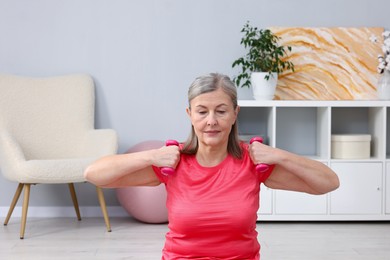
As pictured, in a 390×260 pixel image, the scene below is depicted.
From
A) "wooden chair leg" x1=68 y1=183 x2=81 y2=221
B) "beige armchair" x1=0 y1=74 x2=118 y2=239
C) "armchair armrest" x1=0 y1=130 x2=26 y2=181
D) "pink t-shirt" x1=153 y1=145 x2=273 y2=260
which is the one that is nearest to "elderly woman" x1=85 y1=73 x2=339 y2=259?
"pink t-shirt" x1=153 y1=145 x2=273 y2=260

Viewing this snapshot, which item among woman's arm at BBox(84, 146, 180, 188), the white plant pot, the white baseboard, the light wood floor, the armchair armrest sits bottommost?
the light wood floor

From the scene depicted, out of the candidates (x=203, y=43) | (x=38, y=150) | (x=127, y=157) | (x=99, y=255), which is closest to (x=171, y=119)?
(x=203, y=43)

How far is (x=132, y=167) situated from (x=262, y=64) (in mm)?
2256

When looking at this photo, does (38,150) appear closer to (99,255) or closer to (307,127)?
(99,255)

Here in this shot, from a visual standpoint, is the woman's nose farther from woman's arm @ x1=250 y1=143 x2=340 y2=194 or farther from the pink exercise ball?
the pink exercise ball

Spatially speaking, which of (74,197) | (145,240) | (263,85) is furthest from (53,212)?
(263,85)

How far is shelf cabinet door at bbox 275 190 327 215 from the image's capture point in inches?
149

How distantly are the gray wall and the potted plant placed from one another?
209 mm

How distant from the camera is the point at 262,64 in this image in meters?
3.82

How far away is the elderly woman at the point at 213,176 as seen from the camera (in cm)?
162

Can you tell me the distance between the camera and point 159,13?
4.06 meters

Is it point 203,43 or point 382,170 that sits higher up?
point 203,43

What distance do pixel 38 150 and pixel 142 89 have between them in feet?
2.59

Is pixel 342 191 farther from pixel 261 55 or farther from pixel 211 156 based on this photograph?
pixel 211 156
